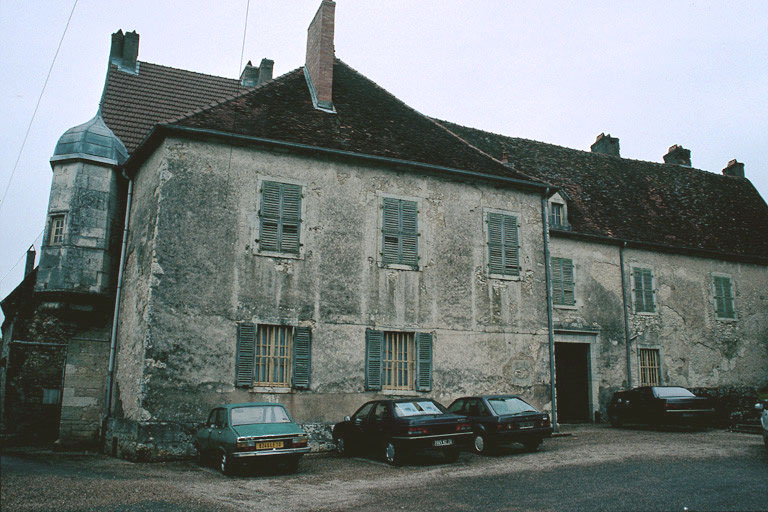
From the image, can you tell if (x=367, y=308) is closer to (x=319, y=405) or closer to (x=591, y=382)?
(x=319, y=405)

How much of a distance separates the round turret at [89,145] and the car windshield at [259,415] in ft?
28.2

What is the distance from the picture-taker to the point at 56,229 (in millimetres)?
16562

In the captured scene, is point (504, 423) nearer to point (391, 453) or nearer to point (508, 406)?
point (508, 406)

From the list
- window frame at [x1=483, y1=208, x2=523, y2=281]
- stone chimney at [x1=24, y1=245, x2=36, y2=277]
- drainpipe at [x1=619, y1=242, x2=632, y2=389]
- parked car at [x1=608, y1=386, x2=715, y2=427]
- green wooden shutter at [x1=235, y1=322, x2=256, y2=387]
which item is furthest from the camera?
stone chimney at [x1=24, y1=245, x2=36, y2=277]

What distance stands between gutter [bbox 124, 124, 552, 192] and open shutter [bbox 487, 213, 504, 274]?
1.15 meters

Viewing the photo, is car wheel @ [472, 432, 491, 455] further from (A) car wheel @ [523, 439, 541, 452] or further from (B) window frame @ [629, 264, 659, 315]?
(B) window frame @ [629, 264, 659, 315]

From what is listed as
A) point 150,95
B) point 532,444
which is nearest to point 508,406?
point 532,444

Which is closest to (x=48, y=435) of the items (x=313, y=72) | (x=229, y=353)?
(x=229, y=353)

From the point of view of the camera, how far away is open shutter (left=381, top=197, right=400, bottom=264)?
16719mm

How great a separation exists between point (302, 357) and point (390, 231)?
4036mm

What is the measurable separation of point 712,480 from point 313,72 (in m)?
14.5

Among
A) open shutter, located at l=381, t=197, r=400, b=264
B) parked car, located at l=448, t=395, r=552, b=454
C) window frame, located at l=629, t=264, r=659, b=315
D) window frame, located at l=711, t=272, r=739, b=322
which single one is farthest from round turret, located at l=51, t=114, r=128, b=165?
window frame, located at l=711, t=272, r=739, b=322

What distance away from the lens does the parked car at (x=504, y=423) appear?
44.6 feet

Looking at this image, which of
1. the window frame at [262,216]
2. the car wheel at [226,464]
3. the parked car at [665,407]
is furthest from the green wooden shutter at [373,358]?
the parked car at [665,407]
